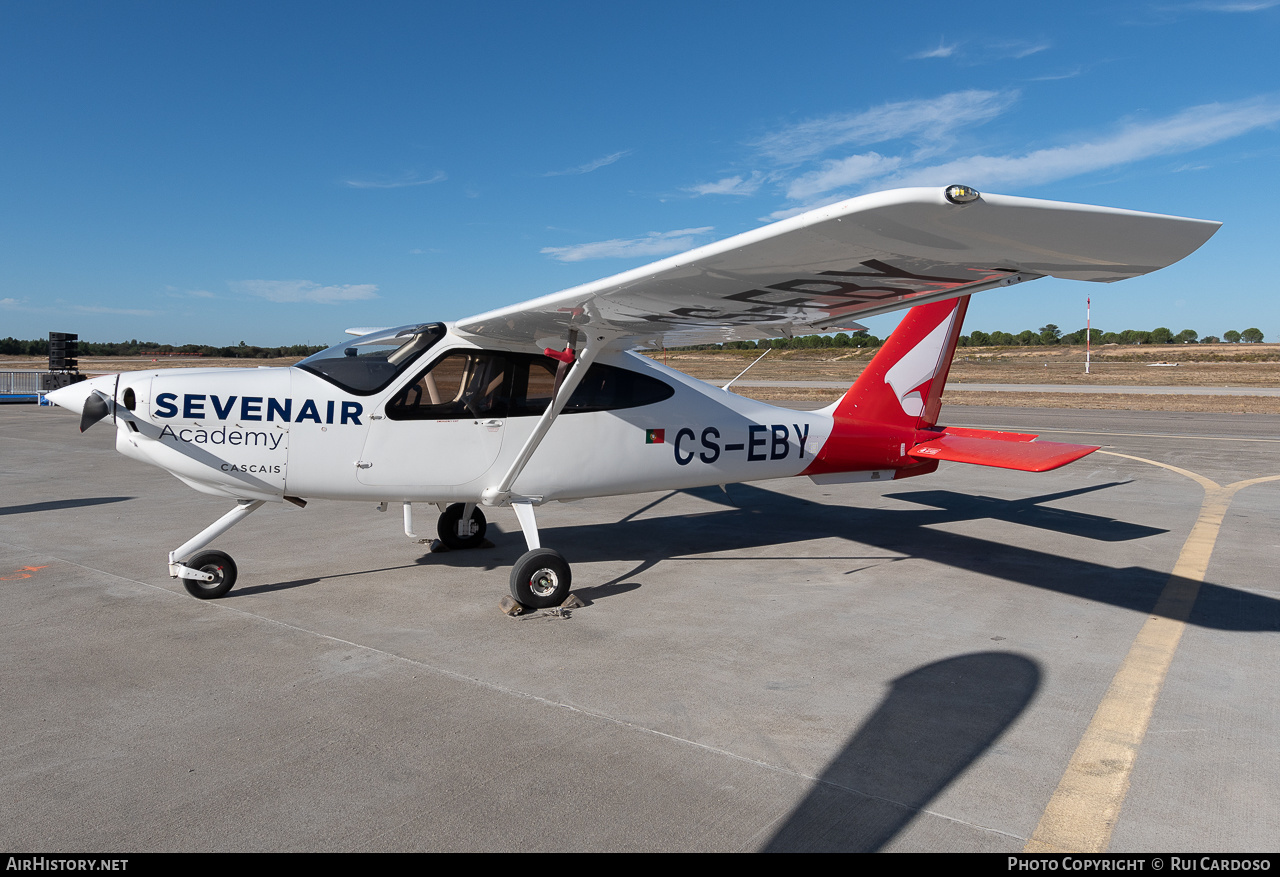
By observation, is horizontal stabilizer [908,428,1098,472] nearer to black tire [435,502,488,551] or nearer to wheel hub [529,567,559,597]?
wheel hub [529,567,559,597]

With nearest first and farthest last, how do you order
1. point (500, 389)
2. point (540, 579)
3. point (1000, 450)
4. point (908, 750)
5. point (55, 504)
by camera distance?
point (908, 750), point (540, 579), point (500, 389), point (1000, 450), point (55, 504)

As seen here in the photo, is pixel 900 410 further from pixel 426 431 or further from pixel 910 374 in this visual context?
pixel 426 431

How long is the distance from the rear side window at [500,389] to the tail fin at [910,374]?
2450mm

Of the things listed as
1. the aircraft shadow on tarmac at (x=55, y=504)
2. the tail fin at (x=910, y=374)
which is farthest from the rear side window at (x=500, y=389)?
the aircraft shadow on tarmac at (x=55, y=504)

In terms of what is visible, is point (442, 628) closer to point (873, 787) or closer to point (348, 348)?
point (348, 348)

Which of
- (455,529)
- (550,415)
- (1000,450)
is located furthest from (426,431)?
(1000,450)

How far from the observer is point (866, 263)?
11.8ft

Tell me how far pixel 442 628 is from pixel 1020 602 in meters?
4.22

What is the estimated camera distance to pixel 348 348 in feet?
19.7

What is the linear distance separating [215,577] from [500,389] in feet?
8.31

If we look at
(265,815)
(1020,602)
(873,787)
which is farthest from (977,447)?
(265,815)

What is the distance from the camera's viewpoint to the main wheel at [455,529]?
732 centimetres

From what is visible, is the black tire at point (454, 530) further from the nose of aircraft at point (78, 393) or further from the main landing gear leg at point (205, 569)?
the nose of aircraft at point (78, 393)

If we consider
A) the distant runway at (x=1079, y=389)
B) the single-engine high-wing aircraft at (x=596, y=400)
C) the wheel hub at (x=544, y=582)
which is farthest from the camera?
the distant runway at (x=1079, y=389)
